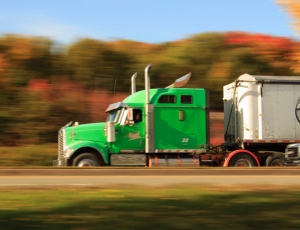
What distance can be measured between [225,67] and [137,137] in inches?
529

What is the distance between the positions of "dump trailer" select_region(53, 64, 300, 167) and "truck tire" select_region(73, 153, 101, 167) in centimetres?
3

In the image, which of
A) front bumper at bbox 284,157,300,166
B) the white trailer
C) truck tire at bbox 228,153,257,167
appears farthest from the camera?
Result: the white trailer

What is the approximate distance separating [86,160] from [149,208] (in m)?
9.33

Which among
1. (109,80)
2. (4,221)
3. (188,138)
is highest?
(109,80)

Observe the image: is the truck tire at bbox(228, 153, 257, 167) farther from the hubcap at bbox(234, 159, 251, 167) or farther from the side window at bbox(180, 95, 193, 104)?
the side window at bbox(180, 95, 193, 104)

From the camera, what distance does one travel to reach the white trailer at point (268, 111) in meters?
17.1

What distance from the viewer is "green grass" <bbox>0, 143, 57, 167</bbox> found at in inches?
771

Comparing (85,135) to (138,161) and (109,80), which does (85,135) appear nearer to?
(138,161)

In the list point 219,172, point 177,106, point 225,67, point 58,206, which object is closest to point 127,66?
point 225,67

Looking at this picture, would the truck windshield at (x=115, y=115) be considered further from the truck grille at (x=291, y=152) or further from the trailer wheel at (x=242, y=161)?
the truck grille at (x=291, y=152)

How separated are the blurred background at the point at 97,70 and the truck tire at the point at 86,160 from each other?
313 inches

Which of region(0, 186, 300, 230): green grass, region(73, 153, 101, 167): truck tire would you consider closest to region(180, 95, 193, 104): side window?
region(73, 153, 101, 167): truck tire

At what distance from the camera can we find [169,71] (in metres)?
28.7

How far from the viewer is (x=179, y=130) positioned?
54.7 ft
